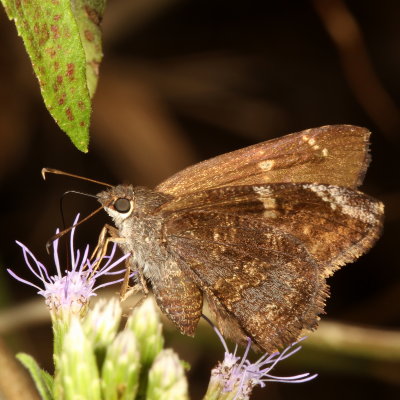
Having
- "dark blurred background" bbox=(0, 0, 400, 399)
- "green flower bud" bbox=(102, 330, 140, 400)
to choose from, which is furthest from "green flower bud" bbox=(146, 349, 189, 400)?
"dark blurred background" bbox=(0, 0, 400, 399)

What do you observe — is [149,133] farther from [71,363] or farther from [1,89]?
[71,363]

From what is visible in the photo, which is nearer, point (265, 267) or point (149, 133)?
point (265, 267)

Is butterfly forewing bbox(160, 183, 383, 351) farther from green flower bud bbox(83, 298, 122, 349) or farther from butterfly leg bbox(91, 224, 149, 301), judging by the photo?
green flower bud bbox(83, 298, 122, 349)

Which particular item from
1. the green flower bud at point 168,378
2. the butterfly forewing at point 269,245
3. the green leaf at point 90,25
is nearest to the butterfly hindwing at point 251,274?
the butterfly forewing at point 269,245

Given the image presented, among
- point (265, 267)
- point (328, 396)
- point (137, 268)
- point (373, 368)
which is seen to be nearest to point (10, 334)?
point (137, 268)

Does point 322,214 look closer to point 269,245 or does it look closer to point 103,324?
point 269,245

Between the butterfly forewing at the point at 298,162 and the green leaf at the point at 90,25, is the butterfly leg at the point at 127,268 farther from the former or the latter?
the green leaf at the point at 90,25
